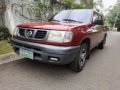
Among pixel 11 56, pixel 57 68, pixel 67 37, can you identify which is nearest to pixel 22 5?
pixel 11 56

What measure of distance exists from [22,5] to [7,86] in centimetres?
505

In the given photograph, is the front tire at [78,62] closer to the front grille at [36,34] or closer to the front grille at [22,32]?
the front grille at [36,34]

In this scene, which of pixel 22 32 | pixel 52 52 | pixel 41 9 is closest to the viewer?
pixel 52 52

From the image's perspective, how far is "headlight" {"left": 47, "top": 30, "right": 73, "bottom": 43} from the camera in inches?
140

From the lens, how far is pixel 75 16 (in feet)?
16.5

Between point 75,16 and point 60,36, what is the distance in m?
1.67

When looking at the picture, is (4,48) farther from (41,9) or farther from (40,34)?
(41,9)

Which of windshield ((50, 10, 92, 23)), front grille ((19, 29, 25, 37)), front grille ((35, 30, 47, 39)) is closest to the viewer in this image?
front grille ((35, 30, 47, 39))

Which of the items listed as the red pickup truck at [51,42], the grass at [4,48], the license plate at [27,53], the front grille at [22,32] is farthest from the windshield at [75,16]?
the grass at [4,48]

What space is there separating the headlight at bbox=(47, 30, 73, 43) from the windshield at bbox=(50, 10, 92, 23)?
1.37 m

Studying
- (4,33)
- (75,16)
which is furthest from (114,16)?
(75,16)

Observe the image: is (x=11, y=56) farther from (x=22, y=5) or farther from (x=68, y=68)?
(x=22, y=5)

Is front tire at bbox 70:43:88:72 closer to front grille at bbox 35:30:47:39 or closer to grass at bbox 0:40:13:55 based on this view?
front grille at bbox 35:30:47:39

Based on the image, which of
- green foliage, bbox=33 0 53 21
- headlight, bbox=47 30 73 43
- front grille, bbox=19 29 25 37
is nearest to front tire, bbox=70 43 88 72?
headlight, bbox=47 30 73 43
